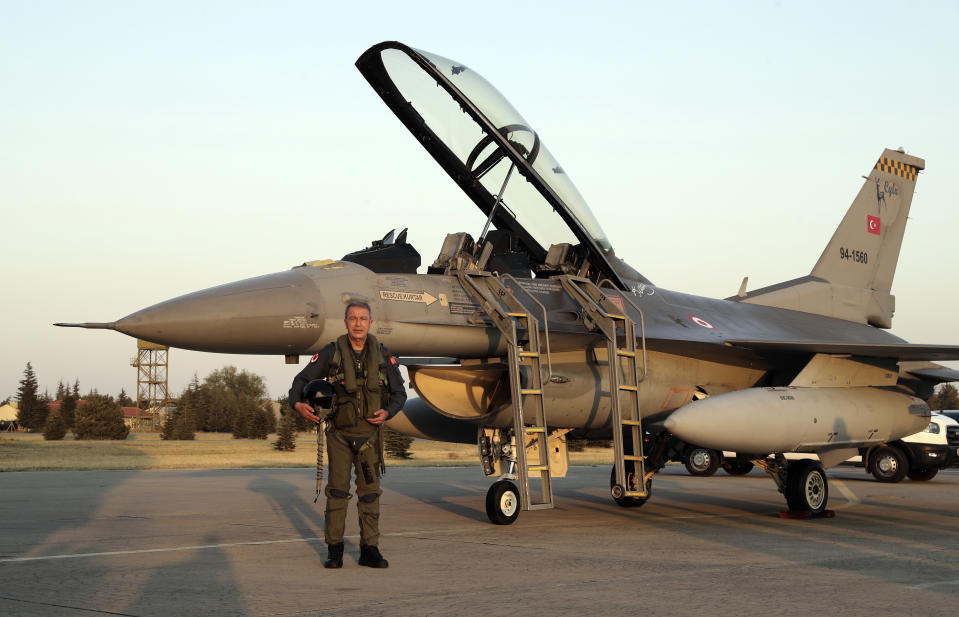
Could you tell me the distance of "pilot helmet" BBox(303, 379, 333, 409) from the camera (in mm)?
6340

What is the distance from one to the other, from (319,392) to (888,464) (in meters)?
15.9

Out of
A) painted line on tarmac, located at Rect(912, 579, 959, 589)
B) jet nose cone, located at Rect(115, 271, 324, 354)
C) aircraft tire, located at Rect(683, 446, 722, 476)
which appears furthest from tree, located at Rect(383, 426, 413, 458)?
painted line on tarmac, located at Rect(912, 579, 959, 589)

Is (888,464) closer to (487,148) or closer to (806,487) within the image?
(806,487)

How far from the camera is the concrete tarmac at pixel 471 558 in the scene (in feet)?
16.6

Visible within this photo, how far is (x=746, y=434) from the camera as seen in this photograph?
31.7 feet

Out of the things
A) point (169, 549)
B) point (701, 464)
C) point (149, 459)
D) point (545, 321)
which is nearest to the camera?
point (169, 549)

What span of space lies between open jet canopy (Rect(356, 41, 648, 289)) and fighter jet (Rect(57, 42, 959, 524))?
0.7 inches

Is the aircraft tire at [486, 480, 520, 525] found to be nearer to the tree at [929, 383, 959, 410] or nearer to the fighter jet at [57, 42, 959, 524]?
the fighter jet at [57, 42, 959, 524]

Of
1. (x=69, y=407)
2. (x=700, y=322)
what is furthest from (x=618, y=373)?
(x=69, y=407)

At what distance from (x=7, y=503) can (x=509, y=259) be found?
23.4ft

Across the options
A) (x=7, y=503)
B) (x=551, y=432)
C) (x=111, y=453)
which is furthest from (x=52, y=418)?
(x=551, y=432)

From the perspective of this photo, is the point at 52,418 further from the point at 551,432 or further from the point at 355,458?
the point at 355,458

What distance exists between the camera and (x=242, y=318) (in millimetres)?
8148

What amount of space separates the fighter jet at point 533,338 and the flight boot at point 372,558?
8.53 ft
